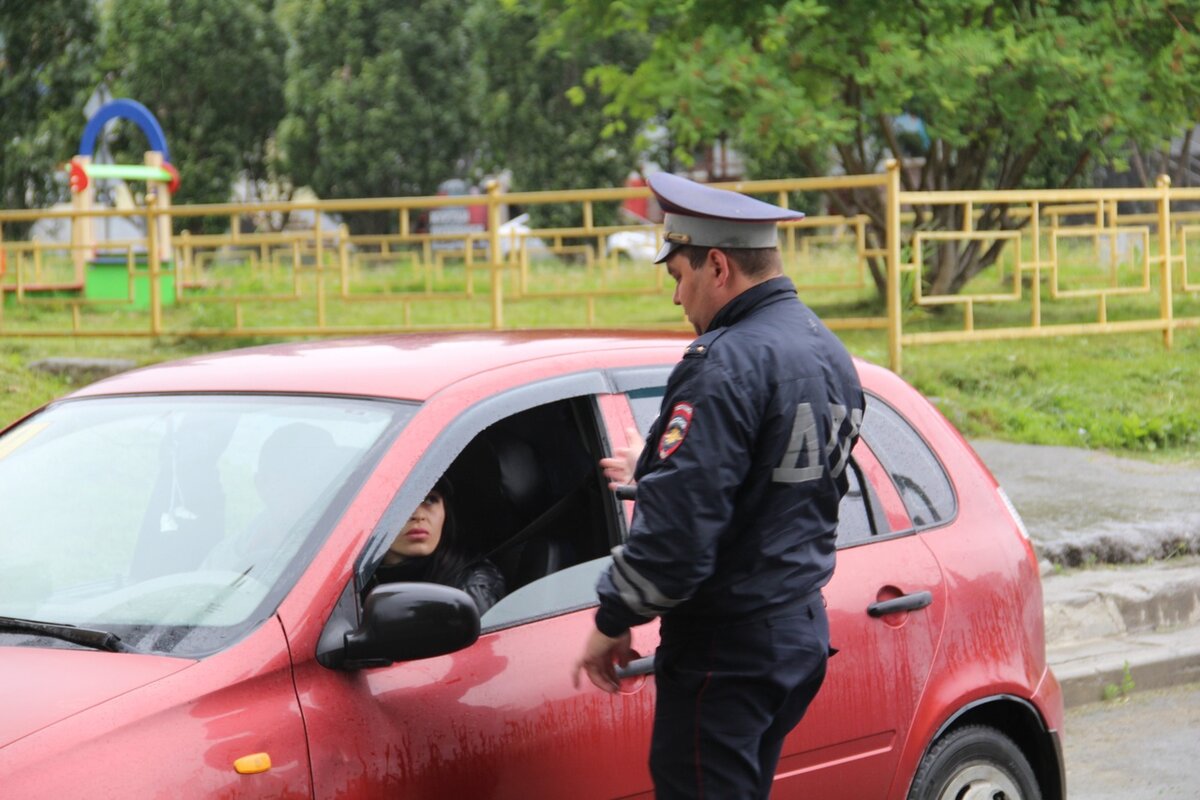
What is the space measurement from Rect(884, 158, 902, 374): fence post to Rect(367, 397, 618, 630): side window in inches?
323

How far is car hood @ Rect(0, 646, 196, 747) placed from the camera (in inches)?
98.0

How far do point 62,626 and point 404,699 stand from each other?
610mm

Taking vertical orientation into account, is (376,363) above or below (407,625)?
above

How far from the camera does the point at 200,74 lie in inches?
1507

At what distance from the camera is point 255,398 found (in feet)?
10.8

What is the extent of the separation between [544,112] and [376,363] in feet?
109

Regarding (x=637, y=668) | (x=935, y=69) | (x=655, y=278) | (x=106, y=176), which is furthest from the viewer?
(x=106, y=176)

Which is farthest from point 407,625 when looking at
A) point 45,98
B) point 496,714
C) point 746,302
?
point 45,98

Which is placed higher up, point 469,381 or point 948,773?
point 469,381

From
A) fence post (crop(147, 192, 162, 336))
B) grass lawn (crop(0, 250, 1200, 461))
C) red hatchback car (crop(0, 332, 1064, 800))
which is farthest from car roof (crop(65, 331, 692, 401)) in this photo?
fence post (crop(147, 192, 162, 336))

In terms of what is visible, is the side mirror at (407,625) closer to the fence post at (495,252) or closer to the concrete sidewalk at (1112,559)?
the concrete sidewalk at (1112,559)

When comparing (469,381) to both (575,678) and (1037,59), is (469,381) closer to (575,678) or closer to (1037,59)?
(575,678)

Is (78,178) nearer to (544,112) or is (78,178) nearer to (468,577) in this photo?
(544,112)

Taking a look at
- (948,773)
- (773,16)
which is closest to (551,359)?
(948,773)
